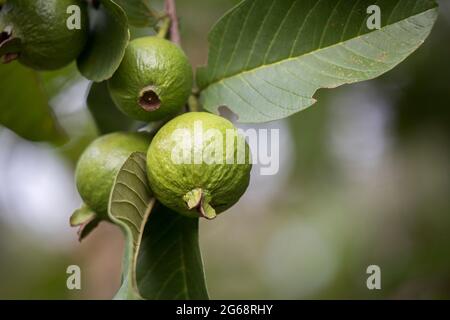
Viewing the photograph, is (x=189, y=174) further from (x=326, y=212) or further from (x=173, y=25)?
(x=326, y=212)

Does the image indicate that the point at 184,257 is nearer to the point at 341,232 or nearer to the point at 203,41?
the point at 203,41

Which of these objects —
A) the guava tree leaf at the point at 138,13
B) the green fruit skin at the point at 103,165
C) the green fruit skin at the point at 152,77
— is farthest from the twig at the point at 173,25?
the green fruit skin at the point at 103,165

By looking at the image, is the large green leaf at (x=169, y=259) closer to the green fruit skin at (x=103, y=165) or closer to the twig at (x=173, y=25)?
the green fruit skin at (x=103, y=165)

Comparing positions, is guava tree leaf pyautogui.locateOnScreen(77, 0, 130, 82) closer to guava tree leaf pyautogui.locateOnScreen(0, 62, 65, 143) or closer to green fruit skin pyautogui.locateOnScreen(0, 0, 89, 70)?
green fruit skin pyautogui.locateOnScreen(0, 0, 89, 70)

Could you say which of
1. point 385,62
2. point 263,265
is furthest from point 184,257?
point 263,265

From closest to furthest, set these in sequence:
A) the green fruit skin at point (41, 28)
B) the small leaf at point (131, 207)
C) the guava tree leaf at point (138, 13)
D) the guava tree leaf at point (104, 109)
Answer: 1. the small leaf at point (131, 207)
2. the green fruit skin at point (41, 28)
3. the guava tree leaf at point (138, 13)
4. the guava tree leaf at point (104, 109)
